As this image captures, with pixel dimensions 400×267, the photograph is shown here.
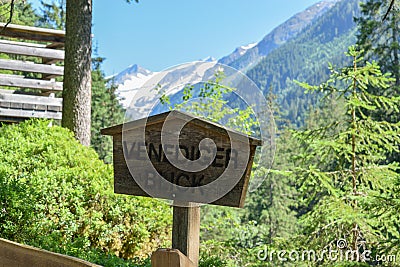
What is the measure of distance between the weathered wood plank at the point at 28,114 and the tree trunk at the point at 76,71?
3.05ft

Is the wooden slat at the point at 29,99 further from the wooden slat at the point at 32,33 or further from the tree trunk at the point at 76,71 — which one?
the tree trunk at the point at 76,71

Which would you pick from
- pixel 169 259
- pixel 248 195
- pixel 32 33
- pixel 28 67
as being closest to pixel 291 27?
pixel 32 33

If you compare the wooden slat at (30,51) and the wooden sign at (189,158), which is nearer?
the wooden sign at (189,158)

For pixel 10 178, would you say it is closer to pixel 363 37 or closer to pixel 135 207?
pixel 135 207

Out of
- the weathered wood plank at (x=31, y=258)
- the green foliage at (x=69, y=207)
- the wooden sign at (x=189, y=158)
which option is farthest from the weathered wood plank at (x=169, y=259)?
the green foliage at (x=69, y=207)

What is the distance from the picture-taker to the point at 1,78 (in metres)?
7.61

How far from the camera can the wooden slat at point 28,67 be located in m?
7.54

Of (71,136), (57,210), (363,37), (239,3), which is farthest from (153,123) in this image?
(239,3)

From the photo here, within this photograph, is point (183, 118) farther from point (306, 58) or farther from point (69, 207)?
point (306, 58)

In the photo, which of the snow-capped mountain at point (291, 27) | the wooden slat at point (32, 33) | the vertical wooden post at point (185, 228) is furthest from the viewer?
Result: the snow-capped mountain at point (291, 27)

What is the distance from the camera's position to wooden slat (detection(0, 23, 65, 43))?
742cm

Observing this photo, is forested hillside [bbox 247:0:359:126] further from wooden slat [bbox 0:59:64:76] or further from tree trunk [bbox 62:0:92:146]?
tree trunk [bbox 62:0:92:146]

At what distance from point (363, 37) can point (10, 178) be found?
15239 millimetres

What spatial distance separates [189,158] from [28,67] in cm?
590
